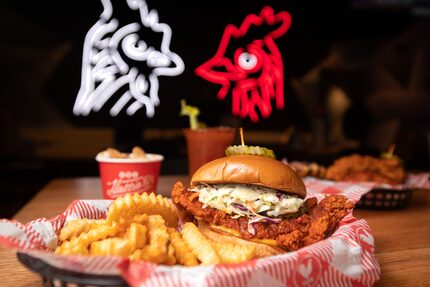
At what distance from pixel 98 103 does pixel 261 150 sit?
335 centimetres

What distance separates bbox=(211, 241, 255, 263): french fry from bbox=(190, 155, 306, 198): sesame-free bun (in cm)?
34

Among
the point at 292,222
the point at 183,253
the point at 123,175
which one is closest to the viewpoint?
the point at 183,253

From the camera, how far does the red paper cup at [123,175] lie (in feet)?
6.77

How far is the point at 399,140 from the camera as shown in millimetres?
6109

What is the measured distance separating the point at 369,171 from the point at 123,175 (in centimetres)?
148

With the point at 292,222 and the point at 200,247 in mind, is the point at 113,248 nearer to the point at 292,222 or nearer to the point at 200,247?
the point at 200,247

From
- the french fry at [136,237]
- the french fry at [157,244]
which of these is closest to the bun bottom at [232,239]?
the french fry at [157,244]

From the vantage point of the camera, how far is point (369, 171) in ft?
8.57

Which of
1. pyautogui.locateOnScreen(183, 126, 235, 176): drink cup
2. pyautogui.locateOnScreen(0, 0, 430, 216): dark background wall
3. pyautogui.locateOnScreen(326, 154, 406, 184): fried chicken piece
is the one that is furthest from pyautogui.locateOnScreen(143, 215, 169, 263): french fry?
pyautogui.locateOnScreen(0, 0, 430, 216): dark background wall

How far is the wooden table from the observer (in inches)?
51.1

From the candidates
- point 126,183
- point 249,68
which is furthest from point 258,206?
point 249,68

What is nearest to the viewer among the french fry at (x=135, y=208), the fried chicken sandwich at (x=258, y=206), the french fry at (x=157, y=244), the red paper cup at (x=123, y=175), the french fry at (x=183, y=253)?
the french fry at (x=157, y=244)

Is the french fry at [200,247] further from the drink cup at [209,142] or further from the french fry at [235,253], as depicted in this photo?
the drink cup at [209,142]

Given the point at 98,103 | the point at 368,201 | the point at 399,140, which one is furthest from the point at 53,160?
the point at 399,140
